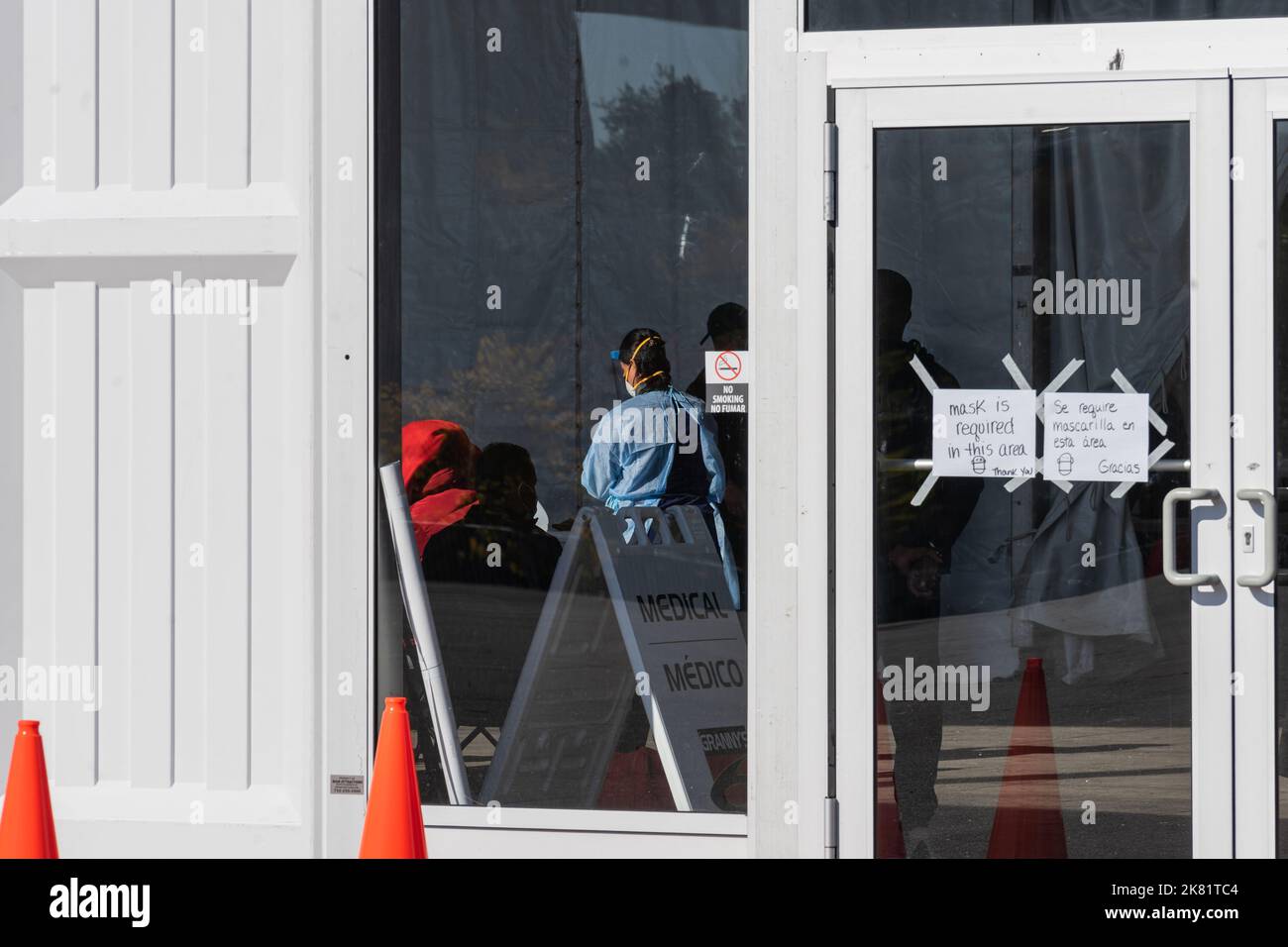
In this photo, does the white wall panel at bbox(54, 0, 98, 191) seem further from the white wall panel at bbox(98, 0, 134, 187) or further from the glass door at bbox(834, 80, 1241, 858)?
the glass door at bbox(834, 80, 1241, 858)

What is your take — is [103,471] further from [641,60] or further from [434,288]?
[641,60]

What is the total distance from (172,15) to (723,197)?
1690 millimetres

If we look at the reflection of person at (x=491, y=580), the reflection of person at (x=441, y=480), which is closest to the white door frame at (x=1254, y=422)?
the reflection of person at (x=491, y=580)

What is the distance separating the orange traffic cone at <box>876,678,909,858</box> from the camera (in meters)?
3.88

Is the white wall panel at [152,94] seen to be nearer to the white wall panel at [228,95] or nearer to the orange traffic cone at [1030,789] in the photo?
the white wall panel at [228,95]

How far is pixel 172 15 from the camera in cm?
410

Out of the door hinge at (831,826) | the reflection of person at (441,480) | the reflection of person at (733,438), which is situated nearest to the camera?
the door hinge at (831,826)

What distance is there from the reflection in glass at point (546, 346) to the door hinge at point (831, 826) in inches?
12.4

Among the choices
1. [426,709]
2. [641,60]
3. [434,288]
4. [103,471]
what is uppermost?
[641,60]

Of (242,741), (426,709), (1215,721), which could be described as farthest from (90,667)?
(1215,721)

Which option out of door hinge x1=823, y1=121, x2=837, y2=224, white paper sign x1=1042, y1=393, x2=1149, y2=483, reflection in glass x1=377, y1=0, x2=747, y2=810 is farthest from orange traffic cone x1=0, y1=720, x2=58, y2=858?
white paper sign x1=1042, y1=393, x2=1149, y2=483

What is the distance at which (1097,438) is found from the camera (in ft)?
12.5

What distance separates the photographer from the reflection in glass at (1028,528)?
148 inches

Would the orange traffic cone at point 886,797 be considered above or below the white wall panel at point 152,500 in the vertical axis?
below
